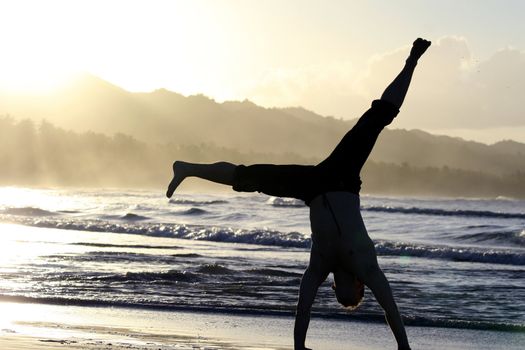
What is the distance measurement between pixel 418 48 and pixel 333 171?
1142mm

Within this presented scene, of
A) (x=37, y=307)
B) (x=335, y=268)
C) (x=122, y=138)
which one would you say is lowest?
(x=37, y=307)

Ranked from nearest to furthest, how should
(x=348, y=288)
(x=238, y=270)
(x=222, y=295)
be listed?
1. (x=348, y=288)
2. (x=222, y=295)
3. (x=238, y=270)

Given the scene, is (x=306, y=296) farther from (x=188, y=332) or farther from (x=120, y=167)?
(x=120, y=167)

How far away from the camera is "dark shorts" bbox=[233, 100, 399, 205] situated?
24.7 ft

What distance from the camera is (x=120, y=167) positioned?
427 feet

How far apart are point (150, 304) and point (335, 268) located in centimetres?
603

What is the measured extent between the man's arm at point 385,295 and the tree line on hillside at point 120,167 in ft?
311

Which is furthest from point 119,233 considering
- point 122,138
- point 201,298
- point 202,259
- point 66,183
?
point 122,138

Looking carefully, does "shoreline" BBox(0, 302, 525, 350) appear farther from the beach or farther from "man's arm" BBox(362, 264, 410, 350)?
"man's arm" BBox(362, 264, 410, 350)

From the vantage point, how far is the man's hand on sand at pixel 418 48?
768 centimetres

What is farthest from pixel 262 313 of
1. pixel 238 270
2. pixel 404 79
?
pixel 404 79

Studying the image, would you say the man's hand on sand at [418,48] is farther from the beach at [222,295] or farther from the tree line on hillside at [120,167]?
the tree line on hillside at [120,167]

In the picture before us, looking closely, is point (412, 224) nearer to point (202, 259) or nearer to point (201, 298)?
point (202, 259)

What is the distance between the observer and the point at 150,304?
13289 mm
